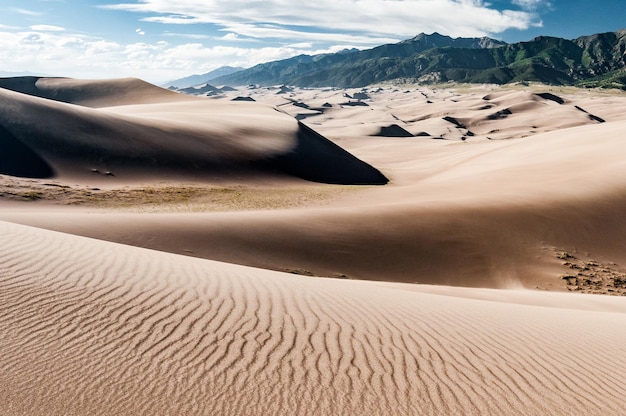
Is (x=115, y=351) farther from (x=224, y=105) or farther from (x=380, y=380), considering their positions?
(x=224, y=105)

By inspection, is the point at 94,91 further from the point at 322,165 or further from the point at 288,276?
the point at 288,276

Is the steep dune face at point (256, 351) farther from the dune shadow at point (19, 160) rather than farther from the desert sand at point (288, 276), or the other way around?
the dune shadow at point (19, 160)

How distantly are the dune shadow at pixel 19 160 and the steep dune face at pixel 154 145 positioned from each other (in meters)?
0.05

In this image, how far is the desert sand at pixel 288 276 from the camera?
432cm

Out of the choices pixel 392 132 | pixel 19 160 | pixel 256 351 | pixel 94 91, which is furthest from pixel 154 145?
pixel 94 91

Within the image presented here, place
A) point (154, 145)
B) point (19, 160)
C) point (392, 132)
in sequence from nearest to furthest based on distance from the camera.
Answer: point (19, 160), point (154, 145), point (392, 132)

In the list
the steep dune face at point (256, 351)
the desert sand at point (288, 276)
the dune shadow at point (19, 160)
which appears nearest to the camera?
the steep dune face at point (256, 351)

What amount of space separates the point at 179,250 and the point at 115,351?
9176mm

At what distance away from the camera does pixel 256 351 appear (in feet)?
16.0

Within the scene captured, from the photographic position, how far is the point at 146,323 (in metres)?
5.28

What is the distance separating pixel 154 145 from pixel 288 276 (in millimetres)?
25059

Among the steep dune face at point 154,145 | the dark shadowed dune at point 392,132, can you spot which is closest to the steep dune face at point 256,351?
the steep dune face at point 154,145

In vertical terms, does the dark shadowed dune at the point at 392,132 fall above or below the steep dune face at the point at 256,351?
above

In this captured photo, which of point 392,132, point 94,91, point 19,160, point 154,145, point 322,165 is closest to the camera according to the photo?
point 19,160
